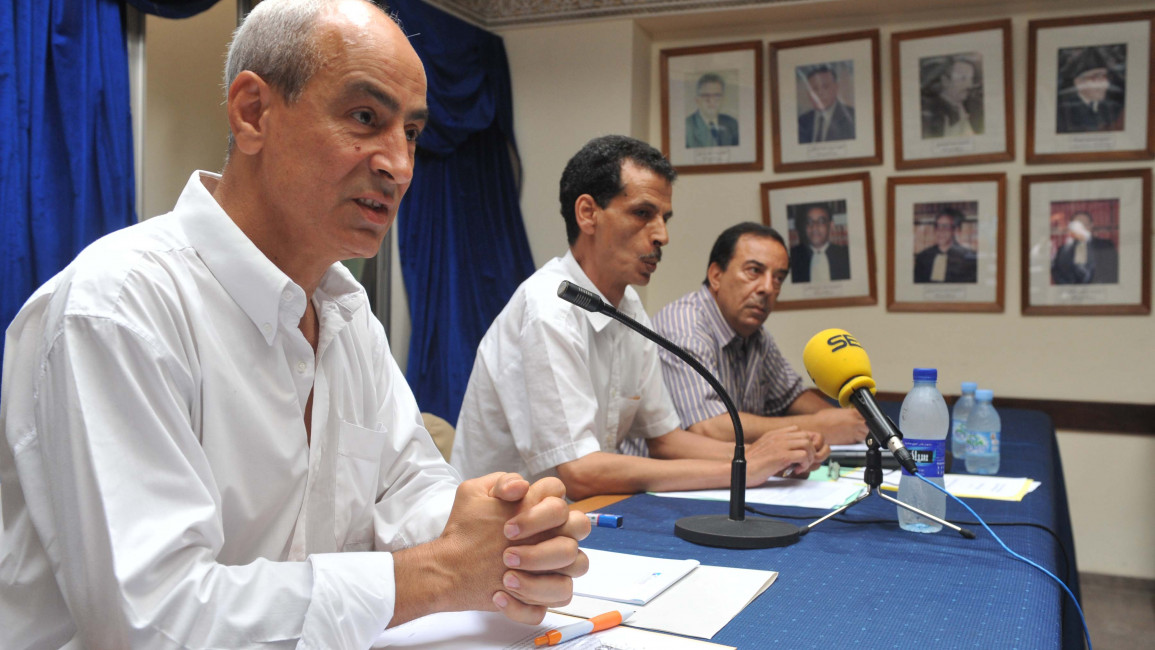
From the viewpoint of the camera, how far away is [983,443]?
87.0 inches

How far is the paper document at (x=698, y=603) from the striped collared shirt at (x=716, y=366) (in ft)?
4.45

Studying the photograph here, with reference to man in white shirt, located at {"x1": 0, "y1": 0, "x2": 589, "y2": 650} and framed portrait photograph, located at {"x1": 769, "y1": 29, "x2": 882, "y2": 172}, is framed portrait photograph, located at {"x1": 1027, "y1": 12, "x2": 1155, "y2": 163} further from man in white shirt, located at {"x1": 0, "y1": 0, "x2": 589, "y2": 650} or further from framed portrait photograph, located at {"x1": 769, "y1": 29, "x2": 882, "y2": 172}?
man in white shirt, located at {"x1": 0, "y1": 0, "x2": 589, "y2": 650}

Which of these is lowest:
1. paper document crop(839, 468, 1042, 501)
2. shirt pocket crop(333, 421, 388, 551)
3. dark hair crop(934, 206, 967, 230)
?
paper document crop(839, 468, 1042, 501)

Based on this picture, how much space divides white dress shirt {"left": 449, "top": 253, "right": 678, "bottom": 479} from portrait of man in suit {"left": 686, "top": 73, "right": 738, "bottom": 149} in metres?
2.31

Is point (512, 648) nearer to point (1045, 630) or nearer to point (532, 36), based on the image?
point (1045, 630)

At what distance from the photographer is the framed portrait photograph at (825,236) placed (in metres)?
4.37

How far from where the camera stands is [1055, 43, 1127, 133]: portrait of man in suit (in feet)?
13.0

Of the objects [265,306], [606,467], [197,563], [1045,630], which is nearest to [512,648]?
[197,563]

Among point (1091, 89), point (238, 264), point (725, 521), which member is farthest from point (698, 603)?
point (1091, 89)

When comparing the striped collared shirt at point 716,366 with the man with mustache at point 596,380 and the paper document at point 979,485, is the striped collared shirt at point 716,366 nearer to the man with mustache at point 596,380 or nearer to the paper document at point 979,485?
the man with mustache at point 596,380

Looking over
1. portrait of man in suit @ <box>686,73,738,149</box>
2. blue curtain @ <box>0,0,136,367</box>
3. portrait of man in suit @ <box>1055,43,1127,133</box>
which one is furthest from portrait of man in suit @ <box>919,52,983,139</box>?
blue curtain @ <box>0,0,136,367</box>

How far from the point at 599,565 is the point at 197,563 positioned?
0.63 m

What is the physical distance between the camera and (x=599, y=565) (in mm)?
1316

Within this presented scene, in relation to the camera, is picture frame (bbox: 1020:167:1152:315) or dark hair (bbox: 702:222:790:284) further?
picture frame (bbox: 1020:167:1152:315)
